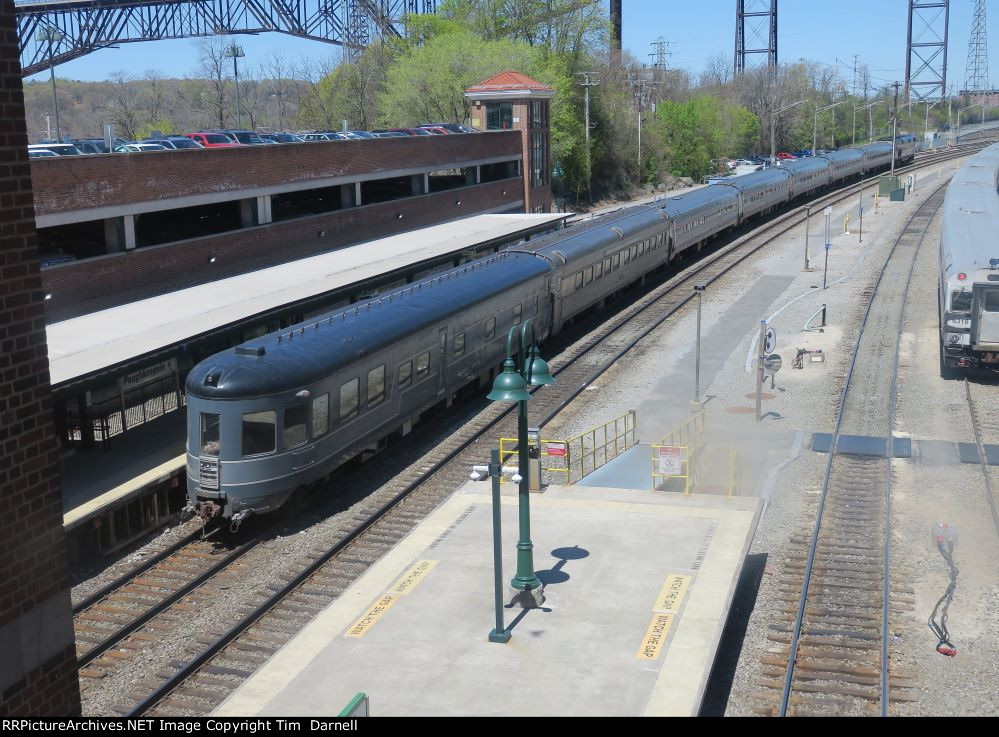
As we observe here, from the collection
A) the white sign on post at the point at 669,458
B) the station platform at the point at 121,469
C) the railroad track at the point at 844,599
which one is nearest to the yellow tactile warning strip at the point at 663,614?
the railroad track at the point at 844,599

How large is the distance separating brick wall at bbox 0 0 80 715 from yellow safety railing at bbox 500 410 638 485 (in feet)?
41.1

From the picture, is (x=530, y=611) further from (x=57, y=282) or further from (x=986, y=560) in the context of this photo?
(x=57, y=282)

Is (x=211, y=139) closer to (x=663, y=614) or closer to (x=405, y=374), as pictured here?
(x=405, y=374)

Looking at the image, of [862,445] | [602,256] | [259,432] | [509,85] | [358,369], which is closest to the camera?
[259,432]

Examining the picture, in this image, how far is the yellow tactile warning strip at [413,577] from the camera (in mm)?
14547

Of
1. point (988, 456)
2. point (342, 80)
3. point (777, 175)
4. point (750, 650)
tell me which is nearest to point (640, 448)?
point (988, 456)

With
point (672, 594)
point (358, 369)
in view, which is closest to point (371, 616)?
point (672, 594)

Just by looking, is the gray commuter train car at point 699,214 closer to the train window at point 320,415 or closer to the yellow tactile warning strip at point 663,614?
the train window at point 320,415

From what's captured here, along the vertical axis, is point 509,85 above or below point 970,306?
above

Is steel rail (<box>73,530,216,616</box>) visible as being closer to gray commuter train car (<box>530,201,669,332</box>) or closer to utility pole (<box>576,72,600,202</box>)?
gray commuter train car (<box>530,201,669,332</box>)

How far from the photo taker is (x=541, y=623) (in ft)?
43.8

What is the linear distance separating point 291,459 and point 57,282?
963cm

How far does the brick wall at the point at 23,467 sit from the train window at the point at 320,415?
10614 millimetres

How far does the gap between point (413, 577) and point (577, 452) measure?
25.7ft
